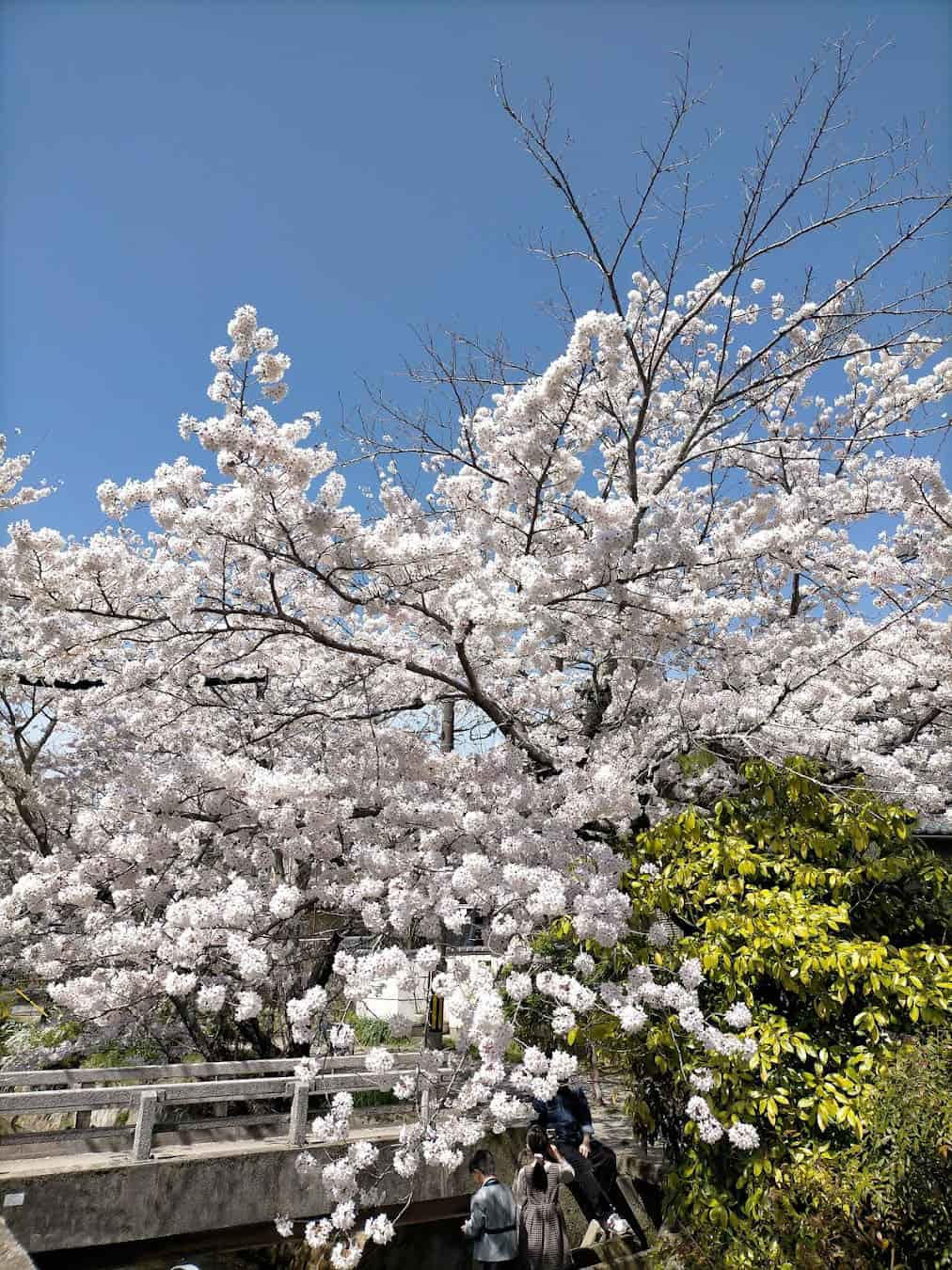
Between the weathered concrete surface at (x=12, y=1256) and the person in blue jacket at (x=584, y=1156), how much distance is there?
327 cm

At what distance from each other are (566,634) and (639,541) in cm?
97

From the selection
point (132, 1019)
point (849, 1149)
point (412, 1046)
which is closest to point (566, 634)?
point (849, 1149)

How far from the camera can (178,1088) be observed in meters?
5.76

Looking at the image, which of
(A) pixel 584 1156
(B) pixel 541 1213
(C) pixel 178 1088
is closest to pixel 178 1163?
(C) pixel 178 1088

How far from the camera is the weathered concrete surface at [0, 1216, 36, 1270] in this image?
11.9 ft

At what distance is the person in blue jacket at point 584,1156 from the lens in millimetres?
6043

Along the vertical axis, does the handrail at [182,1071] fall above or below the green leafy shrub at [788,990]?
below

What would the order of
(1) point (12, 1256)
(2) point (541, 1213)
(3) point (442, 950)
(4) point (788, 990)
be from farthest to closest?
1. (3) point (442, 950)
2. (2) point (541, 1213)
3. (4) point (788, 990)
4. (1) point (12, 1256)

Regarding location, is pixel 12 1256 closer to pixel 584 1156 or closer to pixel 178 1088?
pixel 178 1088

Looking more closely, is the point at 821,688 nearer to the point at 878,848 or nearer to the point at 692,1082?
the point at 878,848

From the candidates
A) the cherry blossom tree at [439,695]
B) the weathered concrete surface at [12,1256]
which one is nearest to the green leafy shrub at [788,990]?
the cherry blossom tree at [439,695]

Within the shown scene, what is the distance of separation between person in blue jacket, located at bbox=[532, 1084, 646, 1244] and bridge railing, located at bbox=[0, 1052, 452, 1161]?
1.28 meters

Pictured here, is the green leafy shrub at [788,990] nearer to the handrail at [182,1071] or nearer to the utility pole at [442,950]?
the utility pole at [442,950]

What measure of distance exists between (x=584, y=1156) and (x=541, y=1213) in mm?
896
